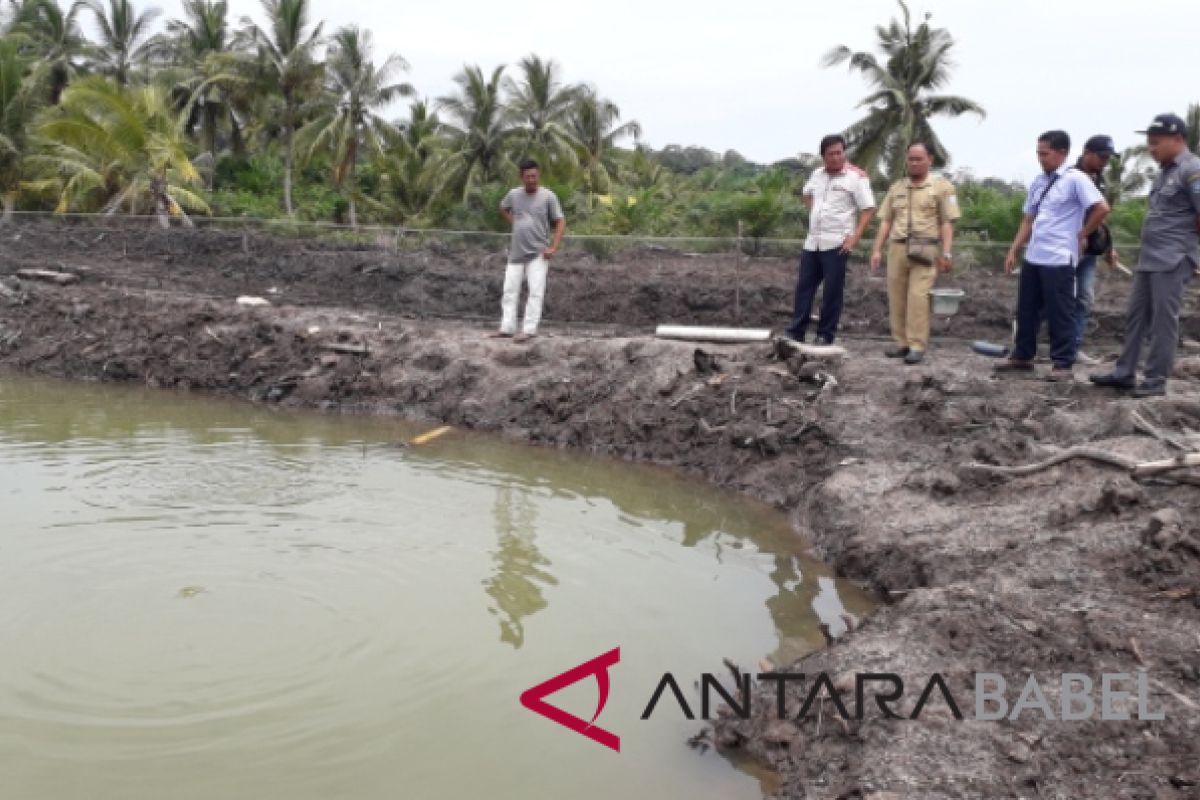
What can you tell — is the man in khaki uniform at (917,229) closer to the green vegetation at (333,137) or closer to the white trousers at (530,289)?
the white trousers at (530,289)

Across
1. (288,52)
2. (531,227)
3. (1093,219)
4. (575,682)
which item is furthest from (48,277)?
(288,52)

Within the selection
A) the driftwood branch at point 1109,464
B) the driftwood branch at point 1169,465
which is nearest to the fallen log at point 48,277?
the driftwood branch at point 1109,464

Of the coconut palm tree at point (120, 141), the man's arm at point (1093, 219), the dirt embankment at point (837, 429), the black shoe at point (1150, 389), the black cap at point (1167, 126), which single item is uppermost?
the coconut palm tree at point (120, 141)

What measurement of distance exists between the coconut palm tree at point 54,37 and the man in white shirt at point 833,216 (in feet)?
102

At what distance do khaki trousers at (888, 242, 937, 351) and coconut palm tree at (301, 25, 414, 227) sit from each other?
2442 centimetres

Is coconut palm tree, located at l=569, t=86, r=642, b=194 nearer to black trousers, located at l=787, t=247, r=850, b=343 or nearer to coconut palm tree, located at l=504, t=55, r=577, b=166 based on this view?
coconut palm tree, located at l=504, t=55, r=577, b=166

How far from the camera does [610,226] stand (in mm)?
20234

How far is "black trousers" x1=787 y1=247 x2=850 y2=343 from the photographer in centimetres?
779

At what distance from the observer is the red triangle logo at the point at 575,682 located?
3.51 meters

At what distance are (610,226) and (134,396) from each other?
12.2m

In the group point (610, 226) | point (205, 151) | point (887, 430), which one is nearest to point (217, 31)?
point (205, 151)

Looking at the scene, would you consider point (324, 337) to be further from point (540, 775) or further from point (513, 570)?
point (540, 775)

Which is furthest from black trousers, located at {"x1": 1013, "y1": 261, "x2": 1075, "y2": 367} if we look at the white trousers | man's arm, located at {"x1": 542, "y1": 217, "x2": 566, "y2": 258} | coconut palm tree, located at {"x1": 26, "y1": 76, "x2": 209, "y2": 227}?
coconut palm tree, located at {"x1": 26, "y1": 76, "x2": 209, "y2": 227}

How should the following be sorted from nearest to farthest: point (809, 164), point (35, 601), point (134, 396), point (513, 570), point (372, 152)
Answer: point (35, 601) < point (513, 570) < point (134, 396) < point (809, 164) < point (372, 152)
